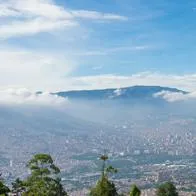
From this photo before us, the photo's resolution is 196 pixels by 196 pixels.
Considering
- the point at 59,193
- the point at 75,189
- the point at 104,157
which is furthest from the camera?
the point at 75,189

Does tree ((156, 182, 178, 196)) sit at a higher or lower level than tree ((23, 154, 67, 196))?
lower

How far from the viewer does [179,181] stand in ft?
648

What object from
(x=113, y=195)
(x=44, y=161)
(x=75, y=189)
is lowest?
(x=75, y=189)

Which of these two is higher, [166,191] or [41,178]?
[41,178]

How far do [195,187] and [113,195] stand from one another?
442 feet

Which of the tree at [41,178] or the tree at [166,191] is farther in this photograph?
the tree at [166,191]

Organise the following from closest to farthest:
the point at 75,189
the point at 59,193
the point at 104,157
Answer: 1. the point at 59,193
2. the point at 104,157
3. the point at 75,189

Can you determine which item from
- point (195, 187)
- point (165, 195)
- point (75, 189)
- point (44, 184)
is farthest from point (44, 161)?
point (75, 189)

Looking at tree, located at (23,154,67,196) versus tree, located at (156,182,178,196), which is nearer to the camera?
tree, located at (23,154,67,196)

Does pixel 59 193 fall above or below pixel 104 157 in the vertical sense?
below

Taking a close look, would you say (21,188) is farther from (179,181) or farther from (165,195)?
(179,181)

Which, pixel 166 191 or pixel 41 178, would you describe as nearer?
pixel 41 178

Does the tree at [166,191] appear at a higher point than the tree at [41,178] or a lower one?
lower

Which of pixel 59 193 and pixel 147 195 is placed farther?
pixel 147 195
